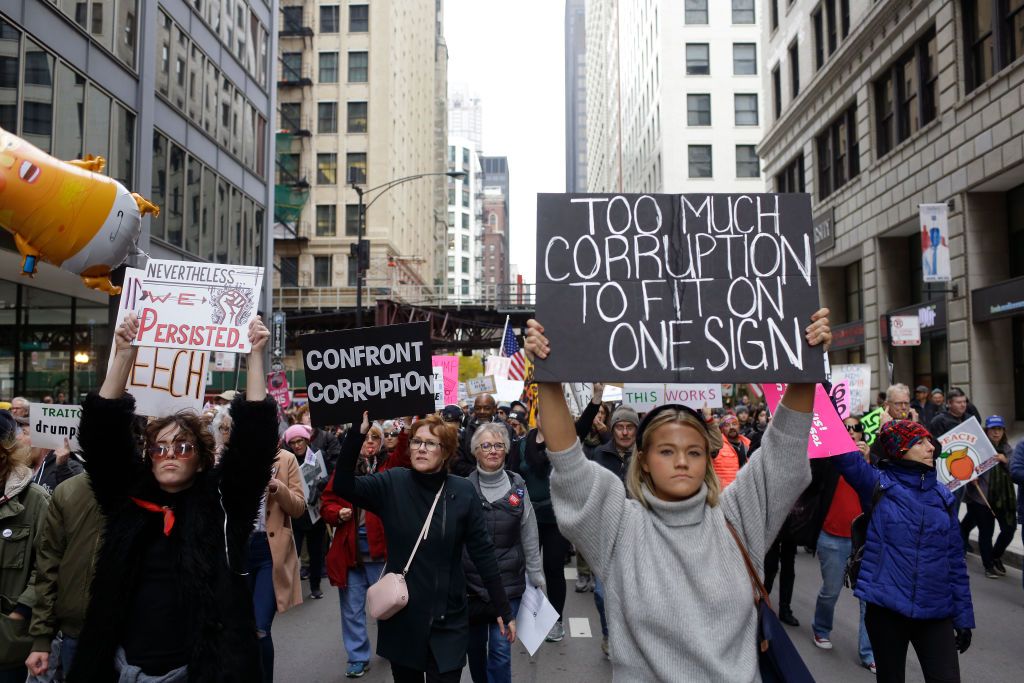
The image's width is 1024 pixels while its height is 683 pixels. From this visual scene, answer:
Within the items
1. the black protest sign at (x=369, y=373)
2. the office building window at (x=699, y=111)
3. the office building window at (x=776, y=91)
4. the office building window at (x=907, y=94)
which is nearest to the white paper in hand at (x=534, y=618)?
the black protest sign at (x=369, y=373)

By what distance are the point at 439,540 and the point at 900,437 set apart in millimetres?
2710

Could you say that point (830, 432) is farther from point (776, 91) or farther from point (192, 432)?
point (776, 91)

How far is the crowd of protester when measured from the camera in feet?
9.65

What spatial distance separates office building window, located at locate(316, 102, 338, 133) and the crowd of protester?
57.7 metres

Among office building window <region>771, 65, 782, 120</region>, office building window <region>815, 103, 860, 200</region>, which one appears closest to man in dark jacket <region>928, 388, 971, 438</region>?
office building window <region>815, 103, 860, 200</region>

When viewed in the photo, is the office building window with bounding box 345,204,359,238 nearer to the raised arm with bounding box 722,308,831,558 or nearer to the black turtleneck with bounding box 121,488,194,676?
the black turtleneck with bounding box 121,488,194,676

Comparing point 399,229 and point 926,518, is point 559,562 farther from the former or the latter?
point 399,229

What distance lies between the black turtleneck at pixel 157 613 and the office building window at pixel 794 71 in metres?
32.7

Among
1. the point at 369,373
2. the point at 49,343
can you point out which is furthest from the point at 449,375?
the point at 369,373

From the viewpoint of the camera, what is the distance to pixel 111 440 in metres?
3.57

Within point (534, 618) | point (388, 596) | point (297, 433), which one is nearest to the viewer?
point (388, 596)

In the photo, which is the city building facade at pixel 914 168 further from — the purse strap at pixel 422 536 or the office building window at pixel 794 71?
the purse strap at pixel 422 536

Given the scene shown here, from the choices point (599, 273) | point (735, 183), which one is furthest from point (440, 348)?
point (599, 273)

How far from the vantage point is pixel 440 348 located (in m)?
53.4
